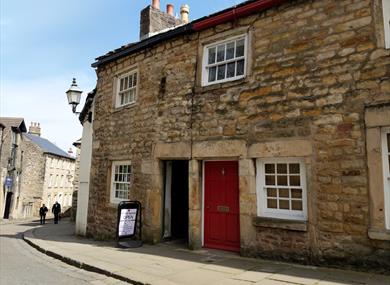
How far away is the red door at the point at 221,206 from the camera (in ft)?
22.6

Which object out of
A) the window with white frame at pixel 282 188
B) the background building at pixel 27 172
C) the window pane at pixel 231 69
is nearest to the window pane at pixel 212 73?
the window pane at pixel 231 69

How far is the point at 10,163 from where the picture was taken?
28.9 meters

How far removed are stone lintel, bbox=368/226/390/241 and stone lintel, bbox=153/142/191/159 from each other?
400 cm

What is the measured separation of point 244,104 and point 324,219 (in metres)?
2.74

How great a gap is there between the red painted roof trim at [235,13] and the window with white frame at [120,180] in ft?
14.4

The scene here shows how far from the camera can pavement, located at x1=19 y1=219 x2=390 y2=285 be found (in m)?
4.68

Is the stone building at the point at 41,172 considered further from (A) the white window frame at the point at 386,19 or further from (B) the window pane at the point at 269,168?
(A) the white window frame at the point at 386,19

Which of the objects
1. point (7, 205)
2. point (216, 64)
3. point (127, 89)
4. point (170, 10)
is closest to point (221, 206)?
point (216, 64)

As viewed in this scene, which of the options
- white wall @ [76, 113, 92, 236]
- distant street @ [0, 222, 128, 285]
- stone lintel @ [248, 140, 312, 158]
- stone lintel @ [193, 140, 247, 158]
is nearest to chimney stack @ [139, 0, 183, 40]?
white wall @ [76, 113, 92, 236]

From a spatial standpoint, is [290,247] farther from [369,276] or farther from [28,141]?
[28,141]

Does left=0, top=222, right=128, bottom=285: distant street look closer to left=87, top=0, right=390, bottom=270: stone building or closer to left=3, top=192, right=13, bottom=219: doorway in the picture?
left=87, top=0, right=390, bottom=270: stone building

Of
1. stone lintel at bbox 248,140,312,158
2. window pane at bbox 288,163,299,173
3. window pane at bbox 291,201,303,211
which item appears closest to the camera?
→ stone lintel at bbox 248,140,312,158

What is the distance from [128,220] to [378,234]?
18.6 ft

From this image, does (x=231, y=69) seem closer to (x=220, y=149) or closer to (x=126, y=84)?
(x=220, y=149)
